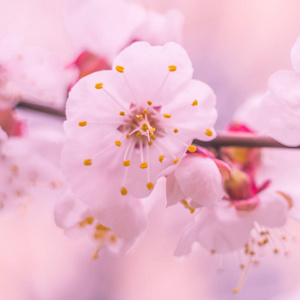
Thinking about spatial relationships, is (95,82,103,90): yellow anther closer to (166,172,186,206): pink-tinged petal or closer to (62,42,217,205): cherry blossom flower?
(62,42,217,205): cherry blossom flower

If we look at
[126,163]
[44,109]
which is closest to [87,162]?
[126,163]

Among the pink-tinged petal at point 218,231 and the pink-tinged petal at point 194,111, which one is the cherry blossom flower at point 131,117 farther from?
the pink-tinged petal at point 218,231

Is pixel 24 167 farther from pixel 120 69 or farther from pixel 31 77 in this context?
pixel 120 69

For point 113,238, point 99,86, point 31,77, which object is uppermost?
point 99,86

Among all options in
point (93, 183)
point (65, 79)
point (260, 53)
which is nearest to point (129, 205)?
point (93, 183)

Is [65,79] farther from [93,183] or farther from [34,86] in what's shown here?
[93,183]

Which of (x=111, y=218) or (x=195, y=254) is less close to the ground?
(x=111, y=218)

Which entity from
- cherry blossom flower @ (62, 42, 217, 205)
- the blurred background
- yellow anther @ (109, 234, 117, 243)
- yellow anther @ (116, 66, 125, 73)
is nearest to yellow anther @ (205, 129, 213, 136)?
cherry blossom flower @ (62, 42, 217, 205)
